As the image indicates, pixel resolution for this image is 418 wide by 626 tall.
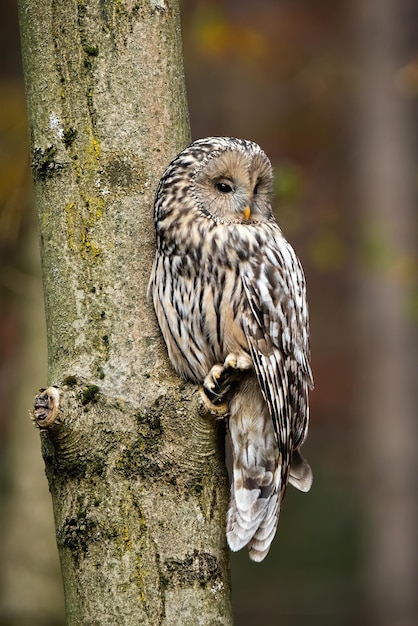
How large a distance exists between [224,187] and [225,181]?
0.02 m

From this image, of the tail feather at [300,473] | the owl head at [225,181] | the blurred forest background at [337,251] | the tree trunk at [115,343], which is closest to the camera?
the tree trunk at [115,343]

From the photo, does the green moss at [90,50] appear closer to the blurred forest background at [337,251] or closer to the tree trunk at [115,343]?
the tree trunk at [115,343]

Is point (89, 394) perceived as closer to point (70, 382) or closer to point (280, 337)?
point (70, 382)

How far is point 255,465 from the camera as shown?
328 centimetres

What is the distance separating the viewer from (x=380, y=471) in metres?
9.09

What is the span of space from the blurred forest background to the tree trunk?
290 cm

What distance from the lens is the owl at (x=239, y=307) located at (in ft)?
10.2

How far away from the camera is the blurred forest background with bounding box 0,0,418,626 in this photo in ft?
22.7

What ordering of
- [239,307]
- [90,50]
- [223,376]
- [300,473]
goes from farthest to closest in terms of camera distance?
1. [300,473]
2. [239,307]
3. [223,376]
4. [90,50]

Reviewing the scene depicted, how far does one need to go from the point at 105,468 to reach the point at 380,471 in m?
6.86

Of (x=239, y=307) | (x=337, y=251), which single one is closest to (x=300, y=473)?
(x=239, y=307)

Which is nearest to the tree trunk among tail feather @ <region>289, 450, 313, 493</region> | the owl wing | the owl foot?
the owl foot

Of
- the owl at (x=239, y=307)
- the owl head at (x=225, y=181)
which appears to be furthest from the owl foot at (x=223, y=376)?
the owl head at (x=225, y=181)

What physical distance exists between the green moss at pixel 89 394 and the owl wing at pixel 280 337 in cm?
65
